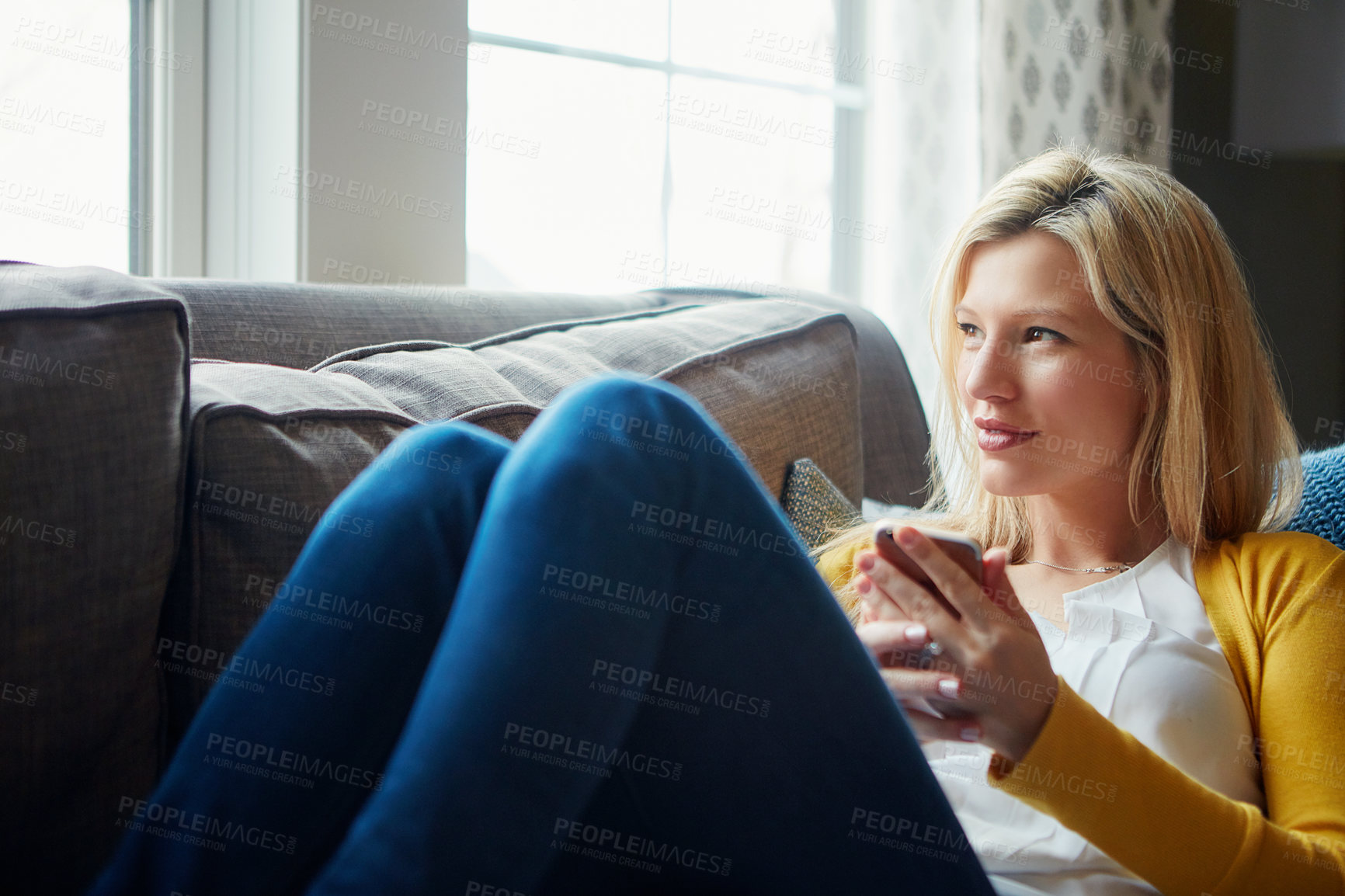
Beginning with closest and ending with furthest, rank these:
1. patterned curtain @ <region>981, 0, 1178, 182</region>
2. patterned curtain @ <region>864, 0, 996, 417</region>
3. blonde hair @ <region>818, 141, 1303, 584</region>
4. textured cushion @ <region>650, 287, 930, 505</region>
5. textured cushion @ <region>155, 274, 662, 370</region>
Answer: blonde hair @ <region>818, 141, 1303, 584</region> → textured cushion @ <region>155, 274, 662, 370</region> → textured cushion @ <region>650, 287, 930, 505</region> → patterned curtain @ <region>981, 0, 1178, 182</region> → patterned curtain @ <region>864, 0, 996, 417</region>

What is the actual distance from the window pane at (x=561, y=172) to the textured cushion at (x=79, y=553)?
4.24 ft

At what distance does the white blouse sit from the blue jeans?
0.18 metres

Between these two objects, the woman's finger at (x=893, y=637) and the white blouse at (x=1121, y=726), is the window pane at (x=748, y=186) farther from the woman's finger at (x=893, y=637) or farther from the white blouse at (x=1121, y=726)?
the woman's finger at (x=893, y=637)

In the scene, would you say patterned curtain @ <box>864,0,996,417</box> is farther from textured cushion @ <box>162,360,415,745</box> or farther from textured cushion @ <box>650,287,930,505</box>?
textured cushion @ <box>162,360,415,745</box>

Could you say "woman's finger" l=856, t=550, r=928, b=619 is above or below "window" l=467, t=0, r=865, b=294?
below

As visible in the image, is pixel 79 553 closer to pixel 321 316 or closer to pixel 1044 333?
pixel 321 316

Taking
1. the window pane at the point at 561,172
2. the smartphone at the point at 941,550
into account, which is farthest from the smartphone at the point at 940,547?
the window pane at the point at 561,172

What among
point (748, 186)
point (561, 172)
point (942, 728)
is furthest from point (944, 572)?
point (748, 186)

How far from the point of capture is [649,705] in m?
0.66

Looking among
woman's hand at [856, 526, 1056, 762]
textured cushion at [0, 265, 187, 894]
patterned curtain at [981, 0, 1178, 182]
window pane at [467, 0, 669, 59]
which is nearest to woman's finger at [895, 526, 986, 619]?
woman's hand at [856, 526, 1056, 762]

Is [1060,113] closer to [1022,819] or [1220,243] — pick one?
[1220,243]

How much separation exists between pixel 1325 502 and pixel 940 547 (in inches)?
21.7

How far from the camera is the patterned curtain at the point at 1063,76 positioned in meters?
2.27

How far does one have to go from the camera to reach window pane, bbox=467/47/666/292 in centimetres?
205
